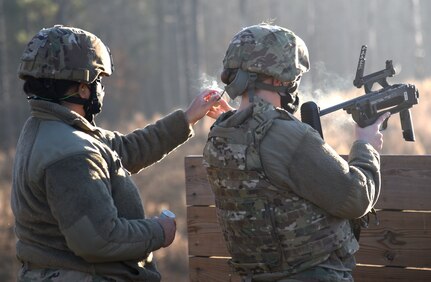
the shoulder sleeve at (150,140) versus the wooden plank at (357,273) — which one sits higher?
the shoulder sleeve at (150,140)

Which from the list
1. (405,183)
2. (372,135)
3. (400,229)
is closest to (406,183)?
(405,183)

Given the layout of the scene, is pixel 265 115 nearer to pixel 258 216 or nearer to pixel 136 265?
pixel 258 216

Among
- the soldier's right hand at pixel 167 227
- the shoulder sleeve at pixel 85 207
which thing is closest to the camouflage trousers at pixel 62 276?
the shoulder sleeve at pixel 85 207

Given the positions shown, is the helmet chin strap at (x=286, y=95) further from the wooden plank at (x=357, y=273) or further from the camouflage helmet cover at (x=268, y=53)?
the wooden plank at (x=357, y=273)

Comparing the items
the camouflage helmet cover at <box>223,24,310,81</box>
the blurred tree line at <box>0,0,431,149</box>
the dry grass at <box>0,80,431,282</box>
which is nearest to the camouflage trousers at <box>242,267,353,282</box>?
the camouflage helmet cover at <box>223,24,310,81</box>

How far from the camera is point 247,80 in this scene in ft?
11.3

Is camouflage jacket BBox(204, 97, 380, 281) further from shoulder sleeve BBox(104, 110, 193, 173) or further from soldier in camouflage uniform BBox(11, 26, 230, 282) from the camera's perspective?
shoulder sleeve BBox(104, 110, 193, 173)

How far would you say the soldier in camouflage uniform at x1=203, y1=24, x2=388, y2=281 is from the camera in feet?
10.8

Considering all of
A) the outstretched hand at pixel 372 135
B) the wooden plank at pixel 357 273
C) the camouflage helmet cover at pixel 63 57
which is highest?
the camouflage helmet cover at pixel 63 57

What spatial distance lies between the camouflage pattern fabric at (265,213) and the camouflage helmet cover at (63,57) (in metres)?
0.69

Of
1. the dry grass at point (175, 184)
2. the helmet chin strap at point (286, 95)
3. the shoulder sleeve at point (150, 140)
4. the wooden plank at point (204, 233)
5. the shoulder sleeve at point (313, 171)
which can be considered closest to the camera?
the shoulder sleeve at point (313, 171)

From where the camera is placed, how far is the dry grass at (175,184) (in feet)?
35.6

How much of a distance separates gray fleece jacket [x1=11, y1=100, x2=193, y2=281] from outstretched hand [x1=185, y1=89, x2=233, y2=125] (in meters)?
0.83

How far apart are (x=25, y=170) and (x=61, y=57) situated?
553 mm
